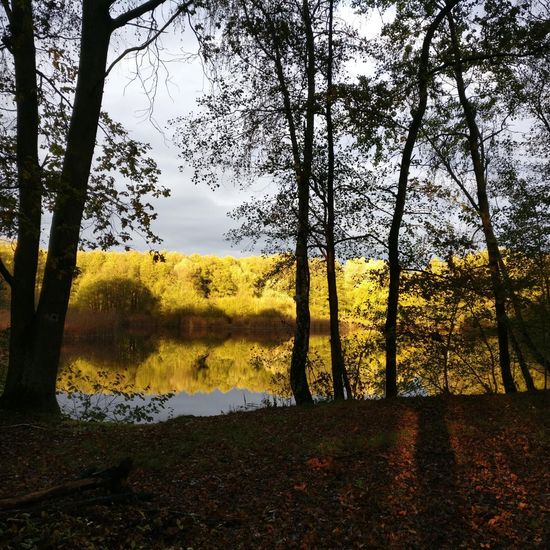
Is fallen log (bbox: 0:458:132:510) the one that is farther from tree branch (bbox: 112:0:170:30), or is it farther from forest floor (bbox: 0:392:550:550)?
tree branch (bbox: 112:0:170:30)

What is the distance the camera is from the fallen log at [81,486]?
11.7 feet

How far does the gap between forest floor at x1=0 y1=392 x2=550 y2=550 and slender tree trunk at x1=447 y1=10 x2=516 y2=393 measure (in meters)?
2.52

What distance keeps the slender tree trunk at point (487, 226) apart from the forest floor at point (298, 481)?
8.26ft

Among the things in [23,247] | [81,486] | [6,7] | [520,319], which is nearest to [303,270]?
[520,319]

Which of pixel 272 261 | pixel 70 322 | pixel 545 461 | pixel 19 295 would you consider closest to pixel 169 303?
pixel 70 322

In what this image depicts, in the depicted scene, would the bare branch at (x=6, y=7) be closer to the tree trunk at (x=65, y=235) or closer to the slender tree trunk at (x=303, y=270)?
the tree trunk at (x=65, y=235)

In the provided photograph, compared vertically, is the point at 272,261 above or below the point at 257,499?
above

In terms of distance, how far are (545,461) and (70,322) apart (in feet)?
155

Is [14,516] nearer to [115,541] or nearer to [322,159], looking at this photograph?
[115,541]

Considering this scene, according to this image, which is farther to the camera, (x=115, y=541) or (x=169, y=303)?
(x=169, y=303)

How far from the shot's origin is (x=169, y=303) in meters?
64.1

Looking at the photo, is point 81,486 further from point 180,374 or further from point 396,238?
point 180,374

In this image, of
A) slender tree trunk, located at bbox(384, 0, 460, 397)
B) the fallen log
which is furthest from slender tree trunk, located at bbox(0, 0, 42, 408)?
slender tree trunk, located at bbox(384, 0, 460, 397)

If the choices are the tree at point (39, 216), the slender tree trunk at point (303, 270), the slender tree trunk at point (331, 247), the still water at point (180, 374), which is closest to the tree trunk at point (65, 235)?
the tree at point (39, 216)
